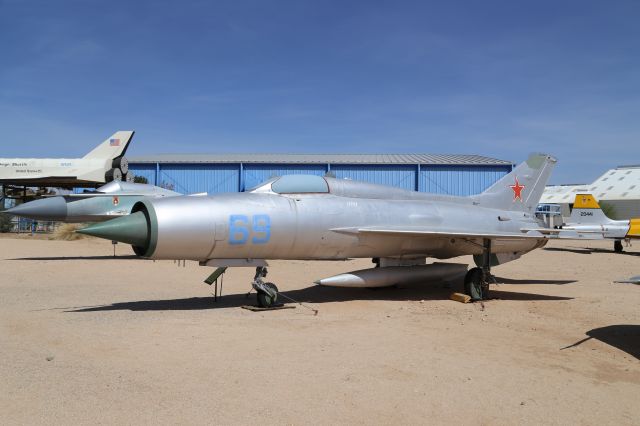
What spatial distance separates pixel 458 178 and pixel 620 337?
3094cm

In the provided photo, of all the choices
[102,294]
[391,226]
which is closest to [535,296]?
[391,226]

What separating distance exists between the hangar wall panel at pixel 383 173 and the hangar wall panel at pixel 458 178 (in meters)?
0.87

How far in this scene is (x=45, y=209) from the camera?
Result: 18609 mm

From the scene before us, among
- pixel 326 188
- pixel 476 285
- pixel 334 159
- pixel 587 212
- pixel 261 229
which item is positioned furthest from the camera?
pixel 334 159

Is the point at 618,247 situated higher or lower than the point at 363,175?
lower

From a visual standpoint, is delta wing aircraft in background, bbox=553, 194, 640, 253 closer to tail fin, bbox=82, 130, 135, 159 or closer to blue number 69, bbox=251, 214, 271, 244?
blue number 69, bbox=251, 214, 271, 244

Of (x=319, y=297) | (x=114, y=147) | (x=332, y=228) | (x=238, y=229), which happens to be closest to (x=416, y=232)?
(x=332, y=228)

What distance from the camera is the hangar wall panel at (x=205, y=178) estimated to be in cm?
3766

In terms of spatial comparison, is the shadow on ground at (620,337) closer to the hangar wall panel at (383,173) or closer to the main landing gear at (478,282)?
the main landing gear at (478,282)

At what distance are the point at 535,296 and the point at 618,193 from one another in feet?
174

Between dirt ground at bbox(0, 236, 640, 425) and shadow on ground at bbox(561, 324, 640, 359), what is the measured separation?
0.11 ft

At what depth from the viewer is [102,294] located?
10.5 meters

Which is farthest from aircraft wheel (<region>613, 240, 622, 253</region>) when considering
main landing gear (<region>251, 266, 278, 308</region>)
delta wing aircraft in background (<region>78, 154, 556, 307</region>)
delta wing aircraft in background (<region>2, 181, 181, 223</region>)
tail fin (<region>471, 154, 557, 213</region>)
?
main landing gear (<region>251, 266, 278, 308</region>)

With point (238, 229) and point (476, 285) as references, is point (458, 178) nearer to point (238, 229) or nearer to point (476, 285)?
point (476, 285)
